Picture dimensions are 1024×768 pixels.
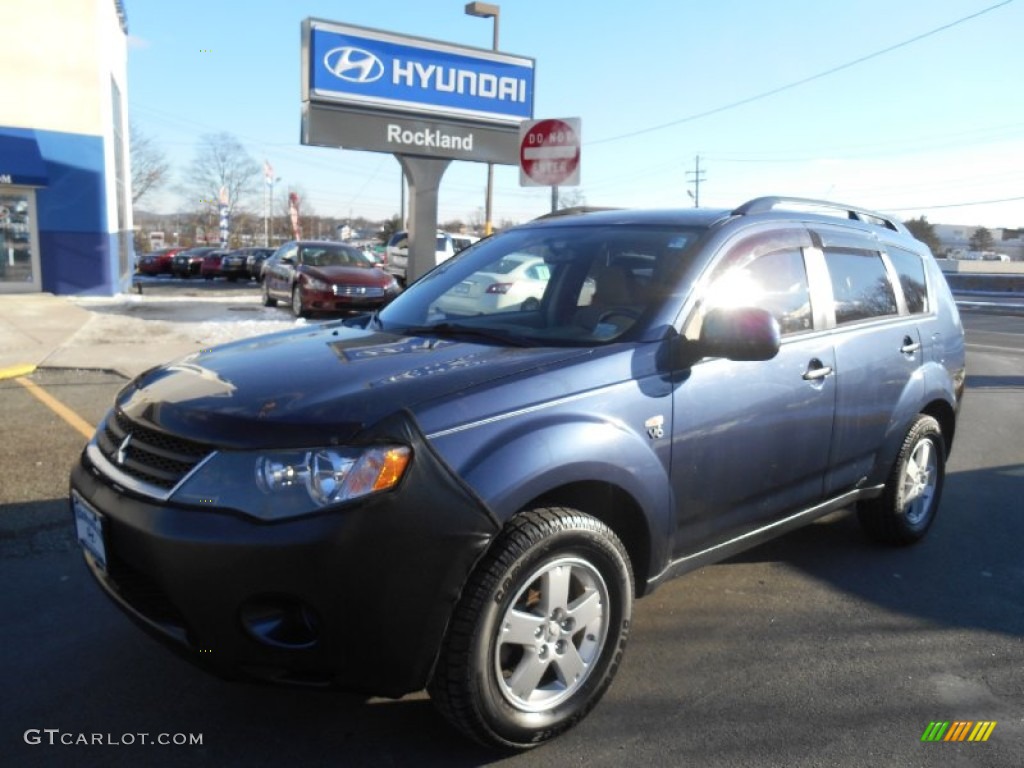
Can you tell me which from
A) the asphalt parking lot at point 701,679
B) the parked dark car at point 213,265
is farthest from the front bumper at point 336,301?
the parked dark car at point 213,265

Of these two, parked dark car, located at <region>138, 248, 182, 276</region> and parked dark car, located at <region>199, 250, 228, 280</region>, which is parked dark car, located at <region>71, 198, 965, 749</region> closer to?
parked dark car, located at <region>199, 250, 228, 280</region>

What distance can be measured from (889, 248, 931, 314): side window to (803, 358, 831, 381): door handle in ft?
3.82

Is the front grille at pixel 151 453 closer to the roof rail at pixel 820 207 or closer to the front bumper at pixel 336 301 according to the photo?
the roof rail at pixel 820 207

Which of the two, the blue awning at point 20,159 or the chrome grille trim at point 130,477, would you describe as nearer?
the chrome grille trim at point 130,477

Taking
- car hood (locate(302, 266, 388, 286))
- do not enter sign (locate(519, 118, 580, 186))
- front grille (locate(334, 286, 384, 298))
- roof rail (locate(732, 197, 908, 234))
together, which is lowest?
front grille (locate(334, 286, 384, 298))

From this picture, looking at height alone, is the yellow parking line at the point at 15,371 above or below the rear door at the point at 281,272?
below

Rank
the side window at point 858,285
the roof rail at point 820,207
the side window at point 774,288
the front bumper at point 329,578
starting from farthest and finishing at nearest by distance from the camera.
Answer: the side window at point 858,285 < the roof rail at point 820,207 < the side window at point 774,288 < the front bumper at point 329,578

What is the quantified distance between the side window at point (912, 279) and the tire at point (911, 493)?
2.05 feet

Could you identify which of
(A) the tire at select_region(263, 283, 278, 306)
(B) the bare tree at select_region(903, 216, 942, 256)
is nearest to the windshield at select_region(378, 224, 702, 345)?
(A) the tire at select_region(263, 283, 278, 306)

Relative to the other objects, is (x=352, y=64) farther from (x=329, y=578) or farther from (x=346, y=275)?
(x=329, y=578)

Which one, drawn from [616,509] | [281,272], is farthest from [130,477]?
[281,272]

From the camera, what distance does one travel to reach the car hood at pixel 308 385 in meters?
2.44

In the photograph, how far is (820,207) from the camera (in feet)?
14.2

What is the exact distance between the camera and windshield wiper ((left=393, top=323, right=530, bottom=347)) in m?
3.24
